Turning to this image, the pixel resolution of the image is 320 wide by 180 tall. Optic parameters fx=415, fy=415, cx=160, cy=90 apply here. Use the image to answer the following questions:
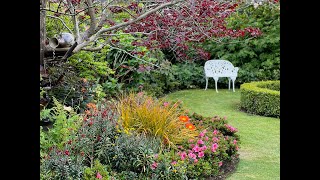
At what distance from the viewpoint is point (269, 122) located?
761 centimetres

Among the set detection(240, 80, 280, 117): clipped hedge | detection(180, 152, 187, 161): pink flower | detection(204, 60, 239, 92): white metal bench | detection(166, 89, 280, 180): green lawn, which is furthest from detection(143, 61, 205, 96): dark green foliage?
detection(180, 152, 187, 161): pink flower

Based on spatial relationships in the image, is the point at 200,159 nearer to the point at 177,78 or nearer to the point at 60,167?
the point at 60,167

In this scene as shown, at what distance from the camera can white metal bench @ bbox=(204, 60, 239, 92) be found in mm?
11398

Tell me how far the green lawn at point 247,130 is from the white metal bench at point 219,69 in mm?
434

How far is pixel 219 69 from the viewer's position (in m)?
11.5

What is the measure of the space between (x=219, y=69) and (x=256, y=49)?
59.0 inches

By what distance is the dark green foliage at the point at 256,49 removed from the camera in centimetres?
1184

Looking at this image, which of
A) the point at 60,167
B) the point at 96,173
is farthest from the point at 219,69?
the point at 60,167

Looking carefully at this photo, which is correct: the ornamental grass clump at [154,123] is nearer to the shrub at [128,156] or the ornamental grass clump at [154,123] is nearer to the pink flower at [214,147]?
the pink flower at [214,147]

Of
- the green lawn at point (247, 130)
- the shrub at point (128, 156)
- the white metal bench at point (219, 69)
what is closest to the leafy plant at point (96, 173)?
the shrub at point (128, 156)

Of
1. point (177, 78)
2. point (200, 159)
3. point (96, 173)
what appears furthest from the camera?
point (177, 78)

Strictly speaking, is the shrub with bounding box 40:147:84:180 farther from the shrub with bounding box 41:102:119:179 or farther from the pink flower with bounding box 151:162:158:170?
the pink flower with bounding box 151:162:158:170
